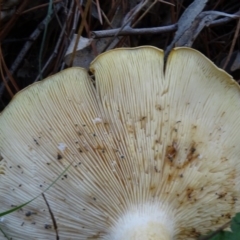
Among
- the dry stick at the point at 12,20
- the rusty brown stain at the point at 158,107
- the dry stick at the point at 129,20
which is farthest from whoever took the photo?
the dry stick at the point at 12,20

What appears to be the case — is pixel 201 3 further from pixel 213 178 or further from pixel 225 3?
pixel 213 178

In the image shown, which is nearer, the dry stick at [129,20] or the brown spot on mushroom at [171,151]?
the brown spot on mushroom at [171,151]

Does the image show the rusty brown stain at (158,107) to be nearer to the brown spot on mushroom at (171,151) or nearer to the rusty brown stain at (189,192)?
the brown spot on mushroom at (171,151)

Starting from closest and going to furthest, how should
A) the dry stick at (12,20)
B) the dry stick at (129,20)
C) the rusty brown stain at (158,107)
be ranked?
the rusty brown stain at (158,107) → the dry stick at (129,20) → the dry stick at (12,20)

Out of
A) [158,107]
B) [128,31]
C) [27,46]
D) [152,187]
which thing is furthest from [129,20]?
[152,187]

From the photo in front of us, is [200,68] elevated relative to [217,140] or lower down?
elevated

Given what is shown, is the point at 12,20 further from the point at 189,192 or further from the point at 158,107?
the point at 189,192

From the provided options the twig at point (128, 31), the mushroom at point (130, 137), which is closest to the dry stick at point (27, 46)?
the twig at point (128, 31)

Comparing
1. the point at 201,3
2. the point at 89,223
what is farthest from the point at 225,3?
the point at 89,223
